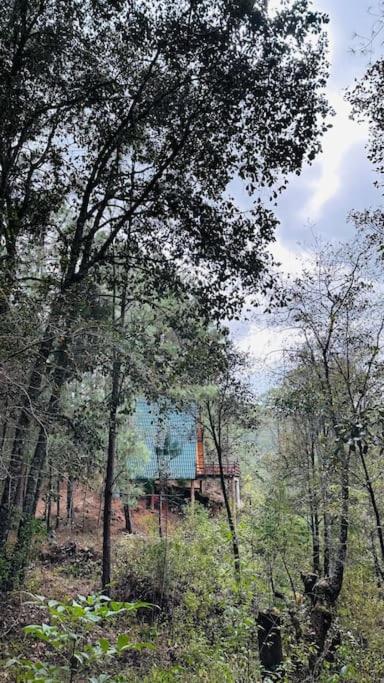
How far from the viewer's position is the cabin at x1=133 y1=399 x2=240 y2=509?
1147 centimetres

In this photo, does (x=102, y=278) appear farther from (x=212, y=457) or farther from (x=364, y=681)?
(x=212, y=457)

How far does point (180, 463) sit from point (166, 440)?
19.9 feet

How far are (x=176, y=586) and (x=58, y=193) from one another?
6.36 meters

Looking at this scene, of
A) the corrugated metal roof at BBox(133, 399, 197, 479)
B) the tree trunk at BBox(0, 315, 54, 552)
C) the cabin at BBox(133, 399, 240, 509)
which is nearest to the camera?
the tree trunk at BBox(0, 315, 54, 552)

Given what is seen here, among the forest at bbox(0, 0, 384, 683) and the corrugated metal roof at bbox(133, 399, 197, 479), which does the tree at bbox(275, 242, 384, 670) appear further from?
the corrugated metal roof at bbox(133, 399, 197, 479)

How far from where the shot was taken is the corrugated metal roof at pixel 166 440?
10.7 meters

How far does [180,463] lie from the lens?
16.4 meters

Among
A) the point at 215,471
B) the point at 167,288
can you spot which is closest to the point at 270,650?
the point at 167,288

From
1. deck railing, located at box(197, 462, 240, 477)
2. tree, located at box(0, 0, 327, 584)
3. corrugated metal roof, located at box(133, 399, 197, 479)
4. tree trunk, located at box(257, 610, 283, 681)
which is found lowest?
tree trunk, located at box(257, 610, 283, 681)

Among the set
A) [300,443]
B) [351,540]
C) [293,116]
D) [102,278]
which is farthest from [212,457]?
[293,116]

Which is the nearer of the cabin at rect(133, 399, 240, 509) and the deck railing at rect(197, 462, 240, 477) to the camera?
the cabin at rect(133, 399, 240, 509)

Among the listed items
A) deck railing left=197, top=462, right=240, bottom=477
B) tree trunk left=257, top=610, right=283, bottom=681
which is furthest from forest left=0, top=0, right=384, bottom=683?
deck railing left=197, top=462, right=240, bottom=477

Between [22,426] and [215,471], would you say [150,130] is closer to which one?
[22,426]

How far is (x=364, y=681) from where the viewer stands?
14.0 feet
